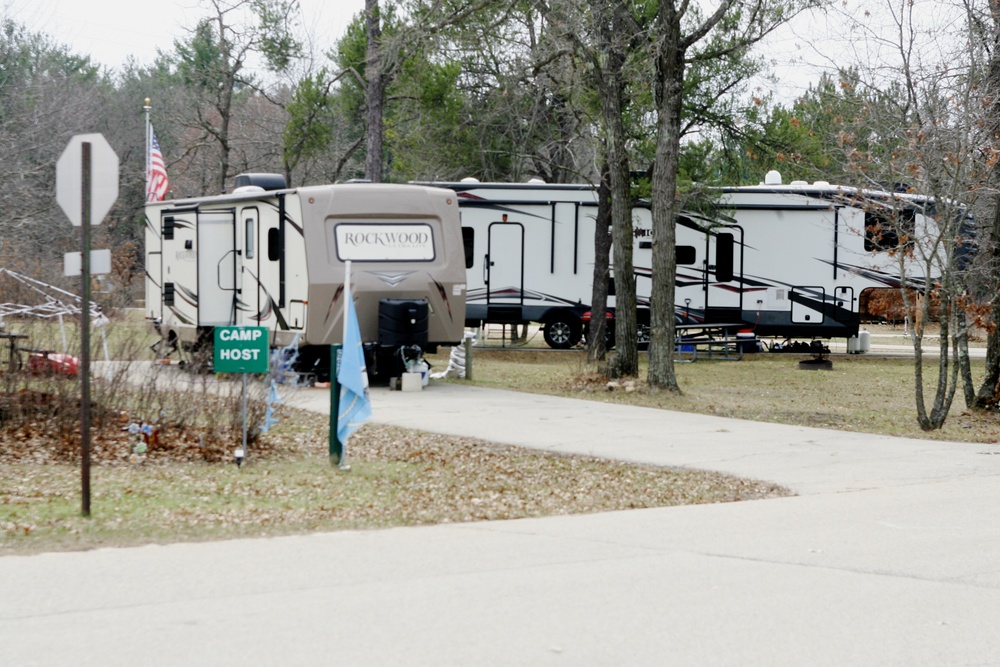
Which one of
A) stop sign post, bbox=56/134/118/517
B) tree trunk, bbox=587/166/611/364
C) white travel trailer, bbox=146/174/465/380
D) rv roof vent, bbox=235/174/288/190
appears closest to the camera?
stop sign post, bbox=56/134/118/517

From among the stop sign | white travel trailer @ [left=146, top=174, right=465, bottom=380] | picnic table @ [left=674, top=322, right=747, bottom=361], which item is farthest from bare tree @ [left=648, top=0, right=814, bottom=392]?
the stop sign

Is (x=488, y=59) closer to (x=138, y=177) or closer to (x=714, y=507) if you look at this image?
(x=714, y=507)

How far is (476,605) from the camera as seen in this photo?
652 centimetres

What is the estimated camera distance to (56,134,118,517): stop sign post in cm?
849

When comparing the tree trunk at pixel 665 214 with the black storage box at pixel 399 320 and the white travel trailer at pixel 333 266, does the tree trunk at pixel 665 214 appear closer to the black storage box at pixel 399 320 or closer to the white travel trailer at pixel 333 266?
the white travel trailer at pixel 333 266

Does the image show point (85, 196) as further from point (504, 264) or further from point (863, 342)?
point (863, 342)

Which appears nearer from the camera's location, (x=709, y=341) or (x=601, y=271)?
(x=601, y=271)

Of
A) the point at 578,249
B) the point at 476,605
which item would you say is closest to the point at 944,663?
Result: the point at 476,605

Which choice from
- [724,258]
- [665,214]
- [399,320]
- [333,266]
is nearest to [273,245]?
[333,266]

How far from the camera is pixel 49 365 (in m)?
12.3

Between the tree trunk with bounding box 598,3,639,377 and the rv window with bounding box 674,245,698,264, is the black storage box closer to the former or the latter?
the tree trunk with bounding box 598,3,639,377

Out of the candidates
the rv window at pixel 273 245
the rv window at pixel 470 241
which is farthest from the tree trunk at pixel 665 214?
the rv window at pixel 470 241

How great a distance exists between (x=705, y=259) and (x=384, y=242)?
10.4 meters

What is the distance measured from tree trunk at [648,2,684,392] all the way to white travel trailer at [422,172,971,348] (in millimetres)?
7574
